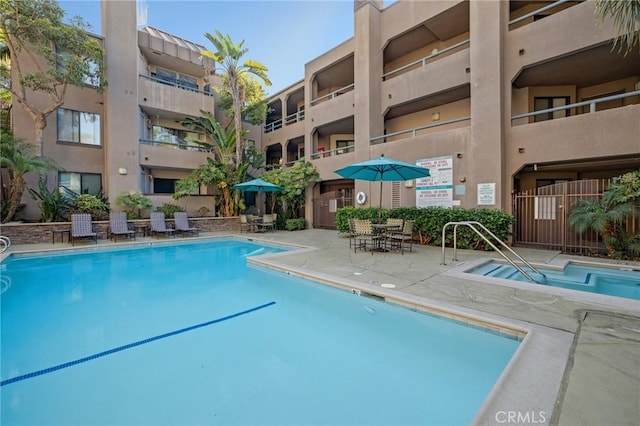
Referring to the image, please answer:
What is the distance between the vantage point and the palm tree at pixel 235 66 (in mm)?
17641

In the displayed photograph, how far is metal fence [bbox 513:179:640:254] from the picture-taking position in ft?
31.9

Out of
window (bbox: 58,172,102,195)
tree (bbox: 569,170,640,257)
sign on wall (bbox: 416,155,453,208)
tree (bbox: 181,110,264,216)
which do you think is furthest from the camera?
tree (bbox: 181,110,264,216)

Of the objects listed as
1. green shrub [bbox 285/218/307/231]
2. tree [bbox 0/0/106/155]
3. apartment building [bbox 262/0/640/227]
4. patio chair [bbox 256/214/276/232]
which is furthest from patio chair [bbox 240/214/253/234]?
tree [bbox 0/0/106/155]

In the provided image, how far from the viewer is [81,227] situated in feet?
42.7

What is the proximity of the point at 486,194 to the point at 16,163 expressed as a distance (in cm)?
1884

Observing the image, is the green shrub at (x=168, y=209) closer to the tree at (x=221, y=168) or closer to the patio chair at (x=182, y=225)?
the tree at (x=221, y=168)

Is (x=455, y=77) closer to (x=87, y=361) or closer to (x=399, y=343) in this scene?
(x=399, y=343)

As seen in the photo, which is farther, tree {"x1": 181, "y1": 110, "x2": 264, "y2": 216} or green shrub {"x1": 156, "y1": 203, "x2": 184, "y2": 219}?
tree {"x1": 181, "y1": 110, "x2": 264, "y2": 216}

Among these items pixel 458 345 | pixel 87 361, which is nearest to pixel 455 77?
pixel 458 345

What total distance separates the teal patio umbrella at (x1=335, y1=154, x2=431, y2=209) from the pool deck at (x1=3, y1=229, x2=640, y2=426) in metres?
3.13

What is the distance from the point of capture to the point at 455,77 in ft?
42.7

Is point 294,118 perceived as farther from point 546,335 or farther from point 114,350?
point 546,335

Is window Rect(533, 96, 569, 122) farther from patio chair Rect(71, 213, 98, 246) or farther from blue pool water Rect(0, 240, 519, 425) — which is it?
patio chair Rect(71, 213, 98, 246)

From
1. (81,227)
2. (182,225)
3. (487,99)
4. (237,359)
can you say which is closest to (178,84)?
(182,225)
